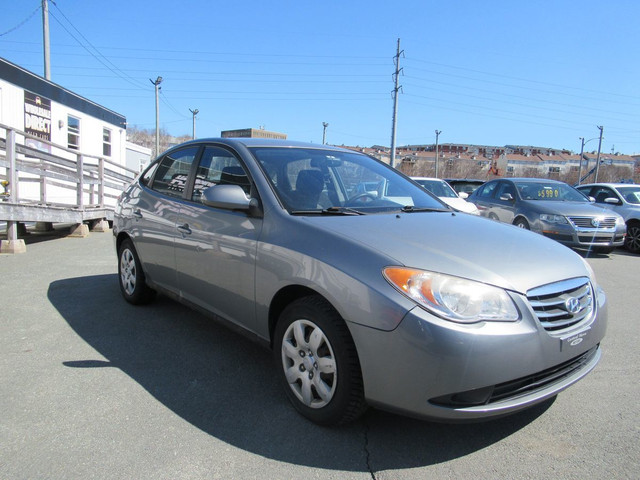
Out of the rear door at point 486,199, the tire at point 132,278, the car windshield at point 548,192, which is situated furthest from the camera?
the rear door at point 486,199

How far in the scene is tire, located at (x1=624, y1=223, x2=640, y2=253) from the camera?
995 centimetres

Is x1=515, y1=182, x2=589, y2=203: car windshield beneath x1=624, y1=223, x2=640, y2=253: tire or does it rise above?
above

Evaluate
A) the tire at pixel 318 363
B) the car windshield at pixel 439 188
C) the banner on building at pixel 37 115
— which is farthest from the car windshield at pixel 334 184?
the banner on building at pixel 37 115

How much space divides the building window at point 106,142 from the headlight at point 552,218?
15730mm

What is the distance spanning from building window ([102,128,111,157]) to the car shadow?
15205 millimetres

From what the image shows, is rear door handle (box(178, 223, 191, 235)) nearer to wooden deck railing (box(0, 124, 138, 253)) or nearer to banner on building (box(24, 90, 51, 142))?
wooden deck railing (box(0, 124, 138, 253))

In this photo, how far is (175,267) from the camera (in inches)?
147

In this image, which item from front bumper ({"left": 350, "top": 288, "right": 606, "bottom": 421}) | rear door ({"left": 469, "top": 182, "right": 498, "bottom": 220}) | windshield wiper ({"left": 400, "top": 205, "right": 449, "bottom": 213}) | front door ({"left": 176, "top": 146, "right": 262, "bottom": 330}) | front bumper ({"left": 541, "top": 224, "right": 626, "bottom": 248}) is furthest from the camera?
rear door ({"left": 469, "top": 182, "right": 498, "bottom": 220})

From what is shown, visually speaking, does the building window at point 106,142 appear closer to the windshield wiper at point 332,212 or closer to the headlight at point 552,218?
the headlight at point 552,218

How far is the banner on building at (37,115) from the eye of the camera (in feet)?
41.1

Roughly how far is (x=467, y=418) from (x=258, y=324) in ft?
4.48

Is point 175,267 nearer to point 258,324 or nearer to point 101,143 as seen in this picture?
point 258,324

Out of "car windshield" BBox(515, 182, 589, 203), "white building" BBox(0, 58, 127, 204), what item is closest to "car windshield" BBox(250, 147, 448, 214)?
"car windshield" BBox(515, 182, 589, 203)

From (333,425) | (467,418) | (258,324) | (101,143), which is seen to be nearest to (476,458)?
(467,418)
